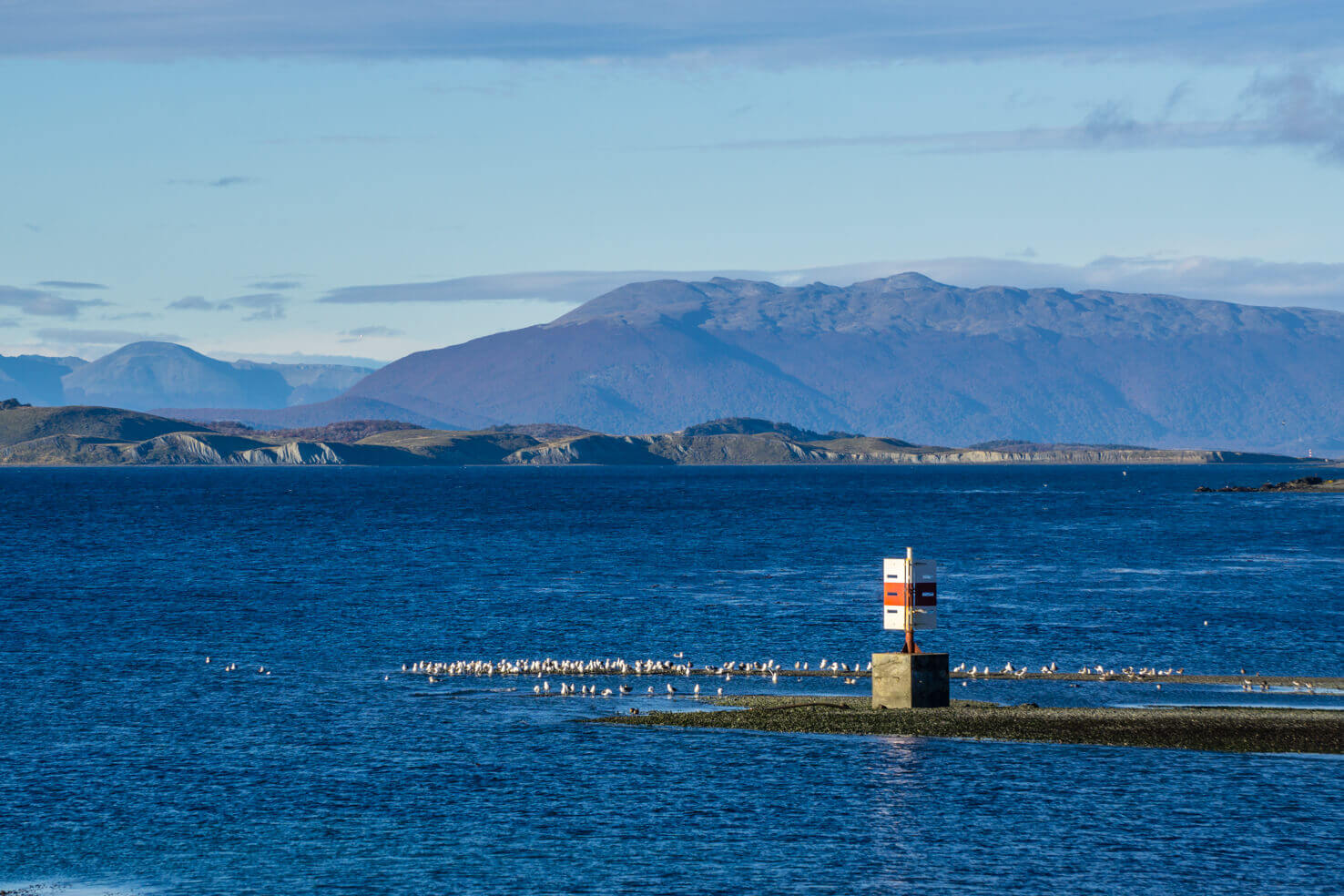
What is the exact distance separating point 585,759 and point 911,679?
1221 cm

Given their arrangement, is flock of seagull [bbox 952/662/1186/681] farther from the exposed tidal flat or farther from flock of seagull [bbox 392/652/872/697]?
the exposed tidal flat

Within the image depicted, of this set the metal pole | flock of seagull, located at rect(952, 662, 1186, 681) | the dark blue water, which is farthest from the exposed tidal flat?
flock of seagull, located at rect(952, 662, 1186, 681)

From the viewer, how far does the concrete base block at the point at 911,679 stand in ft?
167

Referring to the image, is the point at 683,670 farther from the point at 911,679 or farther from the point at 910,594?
the point at 910,594

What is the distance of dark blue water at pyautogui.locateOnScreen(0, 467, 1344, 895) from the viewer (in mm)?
33844

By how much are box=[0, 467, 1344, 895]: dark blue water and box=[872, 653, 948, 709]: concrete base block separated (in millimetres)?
4687

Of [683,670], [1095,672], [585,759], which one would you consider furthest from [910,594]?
[1095,672]

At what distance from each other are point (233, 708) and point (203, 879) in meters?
21.7

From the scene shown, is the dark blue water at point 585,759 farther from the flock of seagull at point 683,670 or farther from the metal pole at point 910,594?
the metal pole at point 910,594

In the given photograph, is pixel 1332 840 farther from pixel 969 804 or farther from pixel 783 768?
pixel 783 768

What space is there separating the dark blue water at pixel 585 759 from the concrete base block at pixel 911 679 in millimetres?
4687

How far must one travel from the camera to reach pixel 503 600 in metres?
92.4

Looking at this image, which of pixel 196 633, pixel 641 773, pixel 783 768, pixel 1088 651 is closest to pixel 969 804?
pixel 783 768

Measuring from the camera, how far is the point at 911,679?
2005 inches
